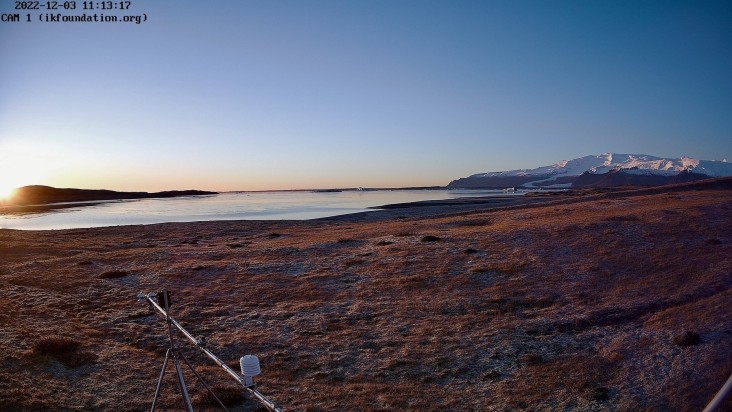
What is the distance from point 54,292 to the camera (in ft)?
68.3

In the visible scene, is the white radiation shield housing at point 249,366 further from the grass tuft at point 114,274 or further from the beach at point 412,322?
the grass tuft at point 114,274

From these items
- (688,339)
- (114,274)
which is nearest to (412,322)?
(688,339)

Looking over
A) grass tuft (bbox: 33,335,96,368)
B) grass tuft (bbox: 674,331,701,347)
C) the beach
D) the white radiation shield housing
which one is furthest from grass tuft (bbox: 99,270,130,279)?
grass tuft (bbox: 674,331,701,347)

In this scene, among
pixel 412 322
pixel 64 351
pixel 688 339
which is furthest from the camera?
pixel 412 322

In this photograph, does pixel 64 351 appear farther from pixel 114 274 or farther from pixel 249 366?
pixel 114 274

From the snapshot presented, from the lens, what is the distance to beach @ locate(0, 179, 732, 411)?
1115 cm

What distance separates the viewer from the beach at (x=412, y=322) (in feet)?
36.6

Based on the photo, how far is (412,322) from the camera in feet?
53.1

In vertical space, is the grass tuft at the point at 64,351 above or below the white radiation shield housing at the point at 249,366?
below

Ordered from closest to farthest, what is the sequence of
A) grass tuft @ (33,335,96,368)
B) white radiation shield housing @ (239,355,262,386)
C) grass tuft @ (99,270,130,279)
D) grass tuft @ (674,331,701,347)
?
white radiation shield housing @ (239,355,262,386)
grass tuft @ (33,335,96,368)
grass tuft @ (674,331,701,347)
grass tuft @ (99,270,130,279)

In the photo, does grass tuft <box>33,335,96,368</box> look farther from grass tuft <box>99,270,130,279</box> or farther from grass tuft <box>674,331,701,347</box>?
grass tuft <box>674,331,701,347</box>

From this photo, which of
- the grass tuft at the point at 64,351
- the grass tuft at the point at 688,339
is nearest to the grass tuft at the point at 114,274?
the grass tuft at the point at 64,351

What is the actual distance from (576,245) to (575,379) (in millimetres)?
15335

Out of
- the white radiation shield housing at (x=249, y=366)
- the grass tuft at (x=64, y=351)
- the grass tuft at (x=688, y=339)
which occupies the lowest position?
the grass tuft at (x=688, y=339)
